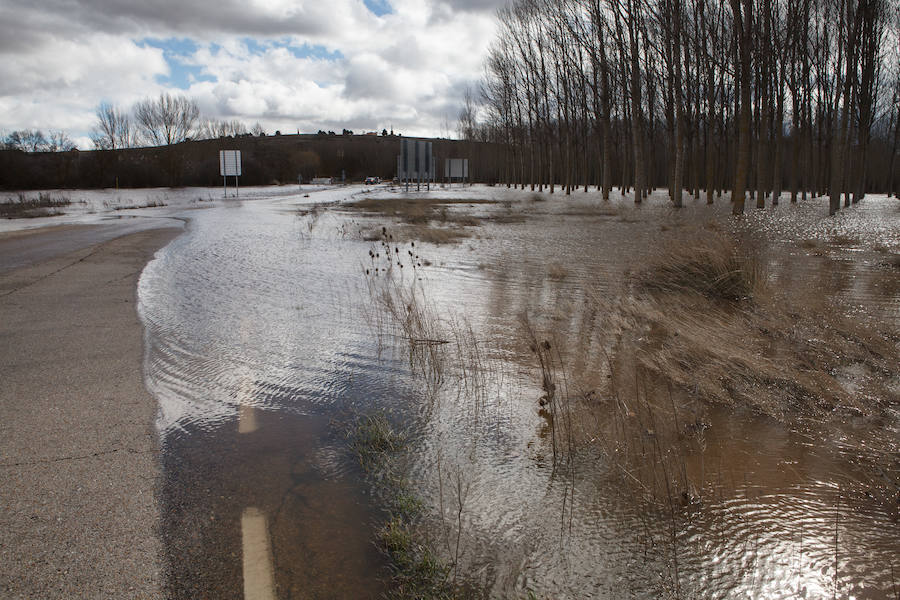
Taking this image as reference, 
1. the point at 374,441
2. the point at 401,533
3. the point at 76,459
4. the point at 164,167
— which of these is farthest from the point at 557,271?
the point at 164,167

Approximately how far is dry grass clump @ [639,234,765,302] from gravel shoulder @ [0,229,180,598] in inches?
221

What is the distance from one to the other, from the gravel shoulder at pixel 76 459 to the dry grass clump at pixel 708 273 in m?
5.62

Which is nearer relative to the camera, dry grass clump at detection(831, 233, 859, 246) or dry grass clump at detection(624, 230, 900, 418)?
dry grass clump at detection(624, 230, 900, 418)

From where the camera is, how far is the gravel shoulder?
222 cm

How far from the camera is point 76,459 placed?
3031mm

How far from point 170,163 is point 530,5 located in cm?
4109

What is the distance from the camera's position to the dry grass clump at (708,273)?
21.3ft

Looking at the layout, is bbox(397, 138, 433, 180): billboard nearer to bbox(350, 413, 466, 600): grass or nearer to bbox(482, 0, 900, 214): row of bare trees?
bbox(482, 0, 900, 214): row of bare trees

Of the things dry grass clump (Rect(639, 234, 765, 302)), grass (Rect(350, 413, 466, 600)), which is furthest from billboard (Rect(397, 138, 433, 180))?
grass (Rect(350, 413, 466, 600))

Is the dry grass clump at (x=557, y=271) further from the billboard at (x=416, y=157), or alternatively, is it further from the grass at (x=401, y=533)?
the billboard at (x=416, y=157)

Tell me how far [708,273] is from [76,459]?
629 centimetres

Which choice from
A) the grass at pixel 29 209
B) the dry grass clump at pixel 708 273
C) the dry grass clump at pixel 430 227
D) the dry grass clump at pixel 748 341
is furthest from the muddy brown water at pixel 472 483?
the grass at pixel 29 209

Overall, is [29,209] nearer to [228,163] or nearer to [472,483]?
[228,163]

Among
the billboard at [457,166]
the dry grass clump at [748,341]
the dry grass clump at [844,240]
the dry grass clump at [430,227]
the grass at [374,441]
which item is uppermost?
the billboard at [457,166]
